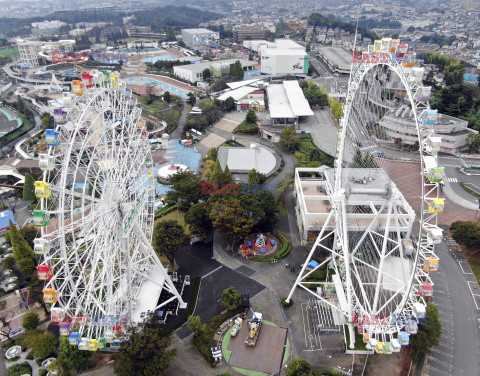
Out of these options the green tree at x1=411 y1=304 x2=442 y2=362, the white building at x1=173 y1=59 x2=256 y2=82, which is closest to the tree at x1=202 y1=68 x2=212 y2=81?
the white building at x1=173 y1=59 x2=256 y2=82

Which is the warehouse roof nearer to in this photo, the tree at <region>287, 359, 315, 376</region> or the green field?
the tree at <region>287, 359, 315, 376</region>

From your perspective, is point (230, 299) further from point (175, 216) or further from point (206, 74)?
point (206, 74)

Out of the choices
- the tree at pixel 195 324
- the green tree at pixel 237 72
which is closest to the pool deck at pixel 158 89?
the green tree at pixel 237 72

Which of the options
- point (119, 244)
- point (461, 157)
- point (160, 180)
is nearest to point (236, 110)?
point (160, 180)

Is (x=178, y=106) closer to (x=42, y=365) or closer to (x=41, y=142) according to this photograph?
(x=41, y=142)

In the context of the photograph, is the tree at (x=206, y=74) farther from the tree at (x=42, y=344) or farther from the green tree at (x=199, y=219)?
the tree at (x=42, y=344)

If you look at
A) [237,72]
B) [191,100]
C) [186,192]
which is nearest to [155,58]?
[237,72]
